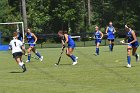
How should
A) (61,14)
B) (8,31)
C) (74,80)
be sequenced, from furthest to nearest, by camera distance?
(61,14) → (8,31) → (74,80)

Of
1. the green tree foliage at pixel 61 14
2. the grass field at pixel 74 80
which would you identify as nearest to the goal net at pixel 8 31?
the green tree foliage at pixel 61 14

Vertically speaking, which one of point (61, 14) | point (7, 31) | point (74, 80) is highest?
point (74, 80)

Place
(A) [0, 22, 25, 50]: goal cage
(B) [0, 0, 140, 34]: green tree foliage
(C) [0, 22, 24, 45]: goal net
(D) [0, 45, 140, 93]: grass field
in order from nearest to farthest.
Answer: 1. (D) [0, 45, 140, 93]: grass field
2. (A) [0, 22, 25, 50]: goal cage
3. (C) [0, 22, 24, 45]: goal net
4. (B) [0, 0, 140, 34]: green tree foliage

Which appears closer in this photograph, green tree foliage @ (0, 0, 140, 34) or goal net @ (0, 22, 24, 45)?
goal net @ (0, 22, 24, 45)

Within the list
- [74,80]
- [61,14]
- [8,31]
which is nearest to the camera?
[74,80]

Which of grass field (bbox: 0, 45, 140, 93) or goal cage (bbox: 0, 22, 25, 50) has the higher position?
grass field (bbox: 0, 45, 140, 93)

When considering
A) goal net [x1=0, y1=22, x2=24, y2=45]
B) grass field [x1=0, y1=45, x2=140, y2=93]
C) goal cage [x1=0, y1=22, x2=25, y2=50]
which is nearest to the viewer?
grass field [x1=0, y1=45, x2=140, y2=93]

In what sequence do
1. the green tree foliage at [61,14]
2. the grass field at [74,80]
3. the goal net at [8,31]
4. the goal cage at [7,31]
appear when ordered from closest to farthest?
1. the grass field at [74,80]
2. the goal cage at [7,31]
3. the goal net at [8,31]
4. the green tree foliage at [61,14]

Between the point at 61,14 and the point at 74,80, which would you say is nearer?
the point at 74,80

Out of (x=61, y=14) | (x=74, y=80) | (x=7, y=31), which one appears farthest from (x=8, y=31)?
(x=74, y=80)

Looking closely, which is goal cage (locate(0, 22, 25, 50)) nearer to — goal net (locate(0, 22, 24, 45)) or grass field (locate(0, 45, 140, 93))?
goal net (locate(0, 22, 24, 45))

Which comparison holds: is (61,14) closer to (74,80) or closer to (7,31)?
(7,31)

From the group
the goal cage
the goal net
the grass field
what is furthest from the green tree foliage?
the grass field

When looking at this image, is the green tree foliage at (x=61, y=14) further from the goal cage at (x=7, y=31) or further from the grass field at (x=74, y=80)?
the grass field at (x=74, y=80)
